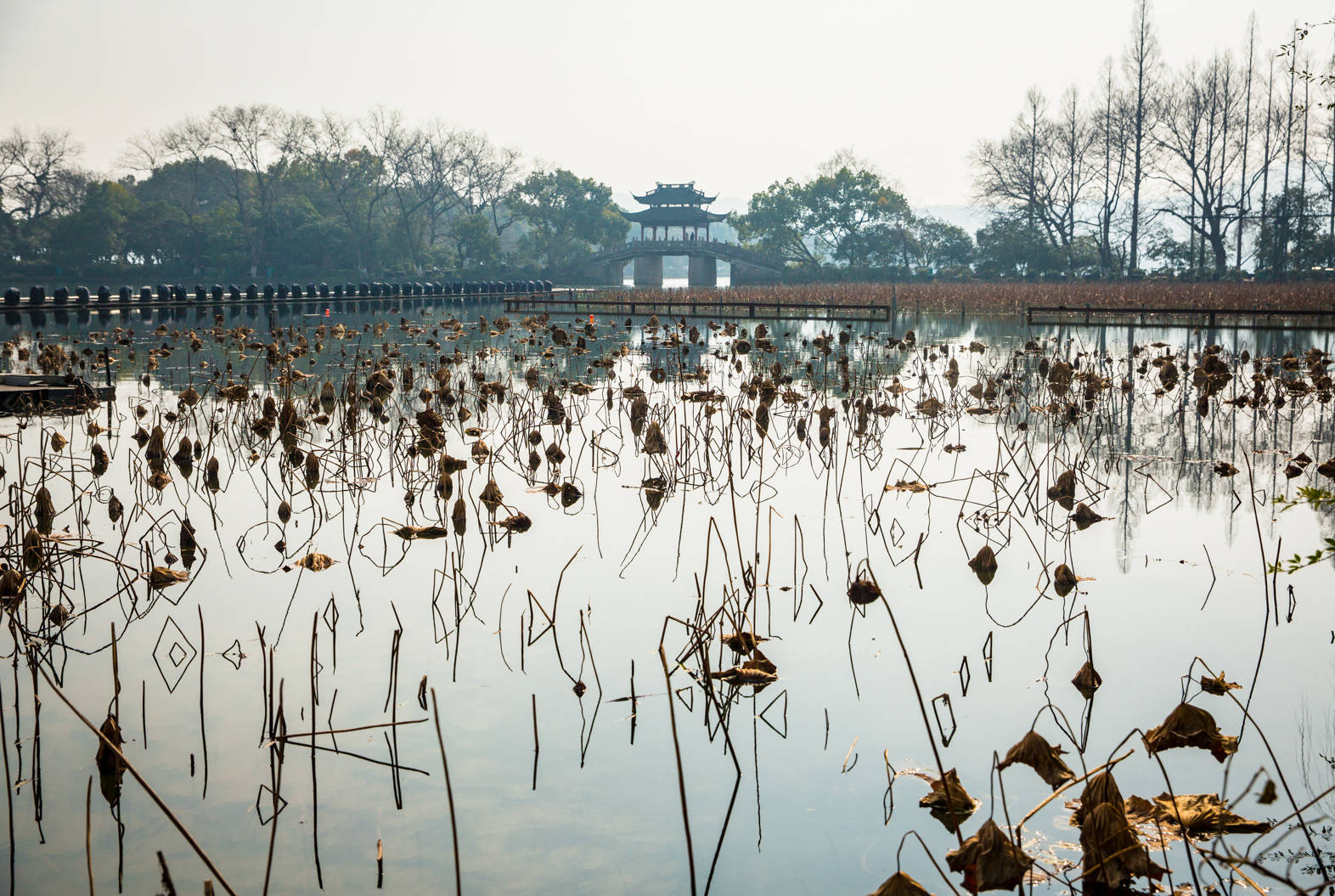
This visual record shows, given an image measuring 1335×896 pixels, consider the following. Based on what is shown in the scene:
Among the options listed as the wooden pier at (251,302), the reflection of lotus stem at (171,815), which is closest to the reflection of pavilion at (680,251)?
the wooden pier at (251,302)

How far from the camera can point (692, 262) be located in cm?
6669

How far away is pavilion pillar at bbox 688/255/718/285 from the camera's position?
65.8m

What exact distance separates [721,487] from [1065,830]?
4297 millimetres

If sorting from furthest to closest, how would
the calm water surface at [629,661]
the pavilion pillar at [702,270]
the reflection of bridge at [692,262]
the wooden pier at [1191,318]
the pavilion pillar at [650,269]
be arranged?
the pavilion pillar at [702,270], the pavilion pillar at [650,269], the reflection of bridge at [692,262], the wooden pier at [1191,318], the calm water surface at [629,661]

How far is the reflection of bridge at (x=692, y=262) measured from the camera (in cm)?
6169

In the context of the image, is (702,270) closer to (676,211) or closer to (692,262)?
(692,262)

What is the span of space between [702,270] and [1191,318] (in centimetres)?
4360

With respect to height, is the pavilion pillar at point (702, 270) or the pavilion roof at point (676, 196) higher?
the pavilion roof at point (676, 196)

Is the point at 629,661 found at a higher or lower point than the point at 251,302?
lower

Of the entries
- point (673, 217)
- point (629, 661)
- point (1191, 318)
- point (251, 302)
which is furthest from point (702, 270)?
point (629, 661)

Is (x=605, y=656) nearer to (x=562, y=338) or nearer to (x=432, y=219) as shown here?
(x=562, y=338)

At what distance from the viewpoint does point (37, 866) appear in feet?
8.50

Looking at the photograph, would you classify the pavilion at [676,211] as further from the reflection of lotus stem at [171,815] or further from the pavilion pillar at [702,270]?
the reflection of lotus stem at [171,815]

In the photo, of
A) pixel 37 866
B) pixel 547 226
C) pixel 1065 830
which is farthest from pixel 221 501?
pixel 547 226
